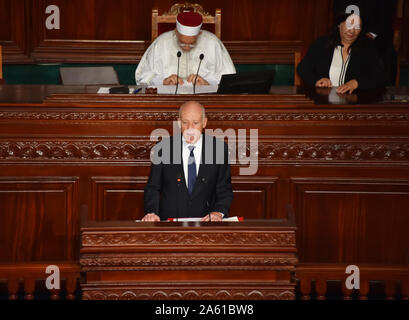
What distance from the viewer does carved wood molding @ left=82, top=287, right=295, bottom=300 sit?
3062mm

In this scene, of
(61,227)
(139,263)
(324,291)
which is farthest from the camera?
(61,227)

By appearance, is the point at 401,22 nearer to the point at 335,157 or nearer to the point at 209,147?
the point at 335,157

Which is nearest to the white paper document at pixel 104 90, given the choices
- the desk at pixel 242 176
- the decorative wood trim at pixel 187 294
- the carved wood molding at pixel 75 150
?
the desk at pixel 242 176

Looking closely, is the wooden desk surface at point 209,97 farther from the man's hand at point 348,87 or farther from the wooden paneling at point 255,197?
the wooden paneling at point 255,197

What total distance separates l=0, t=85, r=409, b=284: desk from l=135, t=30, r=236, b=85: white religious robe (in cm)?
233

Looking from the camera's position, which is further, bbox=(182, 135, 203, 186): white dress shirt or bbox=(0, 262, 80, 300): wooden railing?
bbox=(182, 135, 203, 186): white dress shirt

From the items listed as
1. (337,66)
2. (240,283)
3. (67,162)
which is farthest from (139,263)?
(337,66)

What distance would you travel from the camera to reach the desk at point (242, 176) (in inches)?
168

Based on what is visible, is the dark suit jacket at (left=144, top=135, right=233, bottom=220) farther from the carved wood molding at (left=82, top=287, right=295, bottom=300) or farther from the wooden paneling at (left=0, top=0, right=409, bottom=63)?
the wooden paneling at (left=0, top=0, right=409, bottom=63)

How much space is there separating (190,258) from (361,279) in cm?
119

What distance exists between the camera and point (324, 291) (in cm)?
376

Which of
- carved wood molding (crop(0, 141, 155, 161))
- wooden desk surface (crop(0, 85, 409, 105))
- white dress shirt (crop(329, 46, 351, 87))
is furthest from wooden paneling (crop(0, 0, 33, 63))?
carved wood molding (crop(0, 141, 155, 161))

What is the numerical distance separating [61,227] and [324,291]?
4.84ft

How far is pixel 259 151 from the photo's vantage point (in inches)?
171
